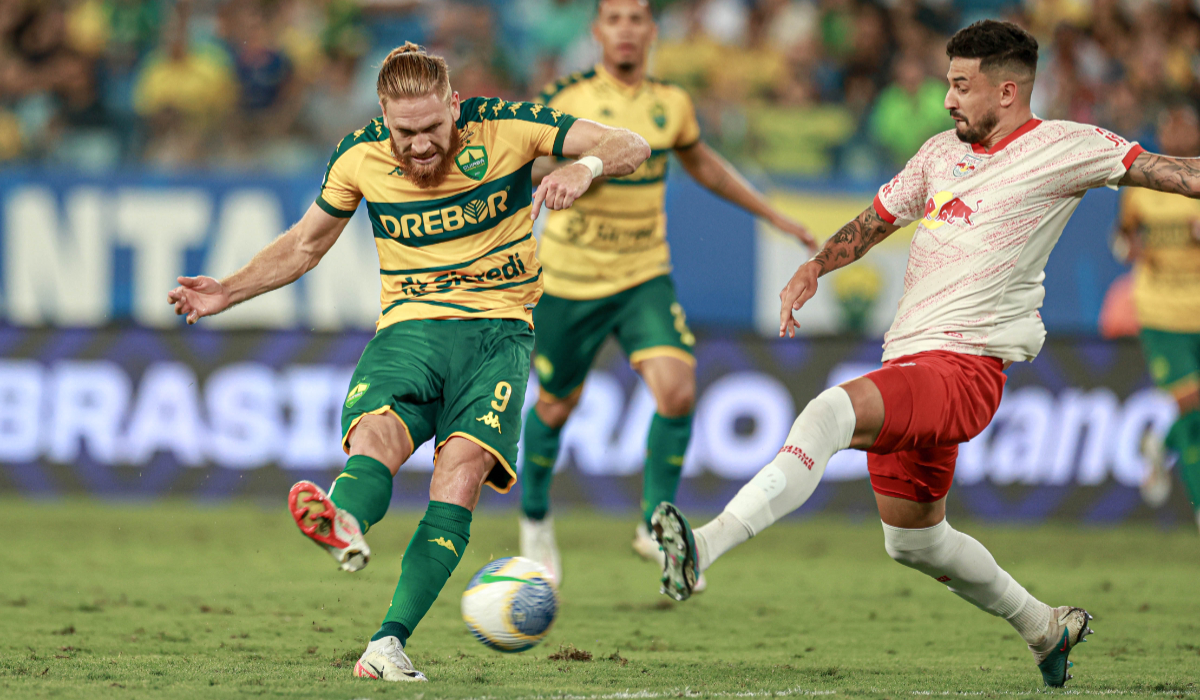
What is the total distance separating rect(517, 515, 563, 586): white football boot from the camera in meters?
7.81

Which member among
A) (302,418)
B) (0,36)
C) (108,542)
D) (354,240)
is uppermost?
(0,36)

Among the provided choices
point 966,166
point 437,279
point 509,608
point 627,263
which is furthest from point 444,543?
point 627,263

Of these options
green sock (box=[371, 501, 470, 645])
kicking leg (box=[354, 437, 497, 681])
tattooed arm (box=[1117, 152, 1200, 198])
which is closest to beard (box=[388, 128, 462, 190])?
kicking leg (box=[354, 437, 497, 681])

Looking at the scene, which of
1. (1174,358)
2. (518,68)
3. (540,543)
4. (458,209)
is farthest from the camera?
(518,68)

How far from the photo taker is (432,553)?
4.80m

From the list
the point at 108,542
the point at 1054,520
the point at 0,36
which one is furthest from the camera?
the point at 0,36

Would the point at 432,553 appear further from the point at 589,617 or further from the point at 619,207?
the point at 619,207

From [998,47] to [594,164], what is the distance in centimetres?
152

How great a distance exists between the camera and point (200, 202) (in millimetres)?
12523

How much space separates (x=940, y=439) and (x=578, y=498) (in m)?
6.54

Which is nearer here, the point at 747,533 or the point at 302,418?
the point at 747,533

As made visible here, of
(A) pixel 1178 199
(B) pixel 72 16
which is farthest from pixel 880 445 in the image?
(B) pixel 72 16

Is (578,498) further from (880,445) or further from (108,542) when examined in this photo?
(880,445)

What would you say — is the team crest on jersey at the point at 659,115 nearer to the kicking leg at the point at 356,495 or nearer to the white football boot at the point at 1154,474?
the kicking leg at the point at 356,495
